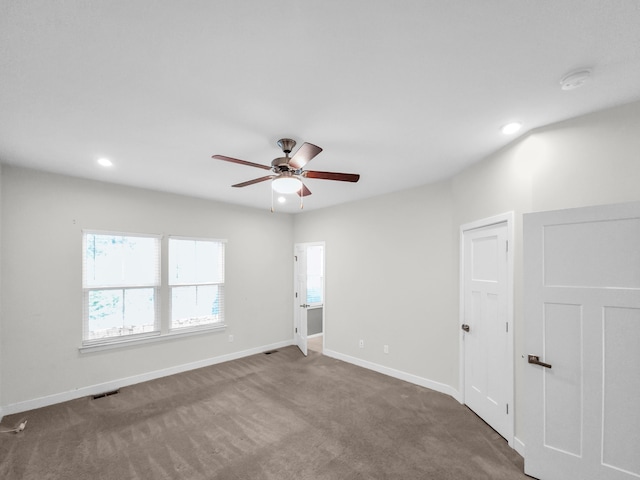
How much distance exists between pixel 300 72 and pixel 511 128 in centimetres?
184

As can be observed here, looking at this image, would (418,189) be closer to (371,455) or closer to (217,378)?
(371,455)

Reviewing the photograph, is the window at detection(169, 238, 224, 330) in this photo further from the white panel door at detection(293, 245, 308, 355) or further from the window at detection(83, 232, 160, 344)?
the white panel door at detection(293, 245, 308, 355)

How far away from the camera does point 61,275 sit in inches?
145

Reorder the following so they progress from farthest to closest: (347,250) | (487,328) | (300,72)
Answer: (347,250) < (487,328) < (300,72)

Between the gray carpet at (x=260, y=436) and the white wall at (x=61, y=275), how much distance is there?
14.2 inches

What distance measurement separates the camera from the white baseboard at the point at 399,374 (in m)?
3.81

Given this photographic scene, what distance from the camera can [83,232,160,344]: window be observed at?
12.9 feet

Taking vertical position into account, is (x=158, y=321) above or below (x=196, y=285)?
below

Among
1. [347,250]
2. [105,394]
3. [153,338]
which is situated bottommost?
[105,394]

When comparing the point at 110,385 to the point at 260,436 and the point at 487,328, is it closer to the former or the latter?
the point at 260,436

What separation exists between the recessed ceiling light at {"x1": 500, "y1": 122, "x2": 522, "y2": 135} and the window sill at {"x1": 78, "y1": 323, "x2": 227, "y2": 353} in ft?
16.0

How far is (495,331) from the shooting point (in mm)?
2973

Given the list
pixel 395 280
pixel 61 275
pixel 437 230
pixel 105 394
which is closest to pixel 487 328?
pixel 437 230

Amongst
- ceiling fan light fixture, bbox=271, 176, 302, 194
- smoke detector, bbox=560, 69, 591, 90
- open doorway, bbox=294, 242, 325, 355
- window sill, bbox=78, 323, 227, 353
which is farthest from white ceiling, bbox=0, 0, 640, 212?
open doorway, bbox=294, 242, 325, 355
